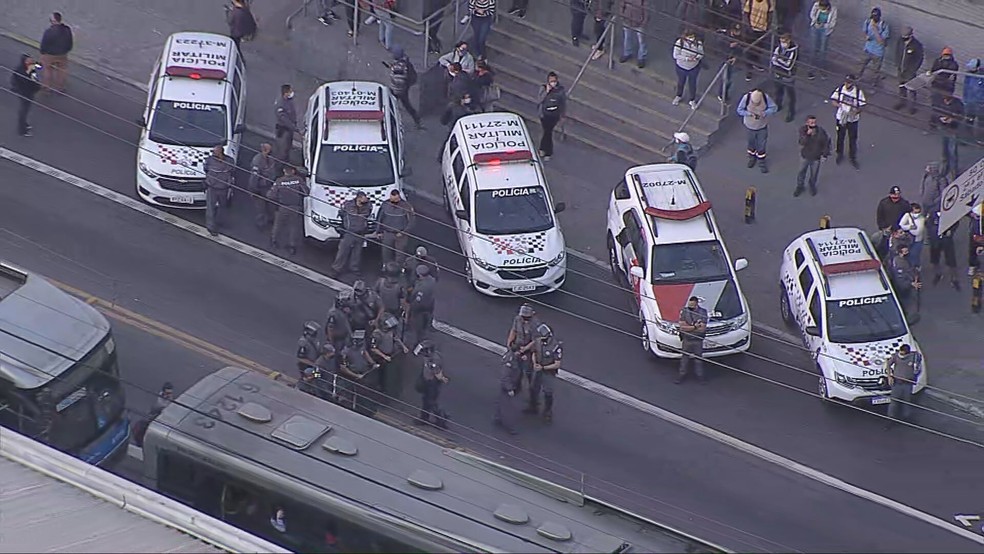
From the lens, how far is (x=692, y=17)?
3372 centimetres

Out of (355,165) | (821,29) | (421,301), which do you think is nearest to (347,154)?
(355,165)

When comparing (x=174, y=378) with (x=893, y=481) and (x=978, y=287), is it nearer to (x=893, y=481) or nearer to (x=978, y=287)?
(x=893, y=481)

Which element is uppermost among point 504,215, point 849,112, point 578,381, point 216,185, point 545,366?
point 849,112

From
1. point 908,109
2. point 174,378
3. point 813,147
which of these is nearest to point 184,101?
point 174,378

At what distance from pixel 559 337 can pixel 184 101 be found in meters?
7.51

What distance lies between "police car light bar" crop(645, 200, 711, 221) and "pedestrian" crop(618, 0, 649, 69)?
574cm

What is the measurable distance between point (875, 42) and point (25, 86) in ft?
49.0

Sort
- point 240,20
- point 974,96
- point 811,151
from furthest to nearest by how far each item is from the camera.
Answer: point 240,20 < point 974,96 < point 811,151

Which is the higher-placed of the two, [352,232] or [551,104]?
[551,104]

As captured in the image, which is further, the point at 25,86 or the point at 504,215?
the point at 25,86

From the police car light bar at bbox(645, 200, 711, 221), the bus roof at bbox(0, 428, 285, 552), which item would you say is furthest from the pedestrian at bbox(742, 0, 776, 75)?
the bus roof at bbox(0, 428, 285, 552)

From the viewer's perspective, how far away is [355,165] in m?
29.6

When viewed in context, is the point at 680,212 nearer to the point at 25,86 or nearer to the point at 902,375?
the point at 902,375

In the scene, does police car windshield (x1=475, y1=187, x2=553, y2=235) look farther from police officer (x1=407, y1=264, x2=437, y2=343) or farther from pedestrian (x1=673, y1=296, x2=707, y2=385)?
pedestrian (x1=673, y1=296, x2=707, y2=385)
